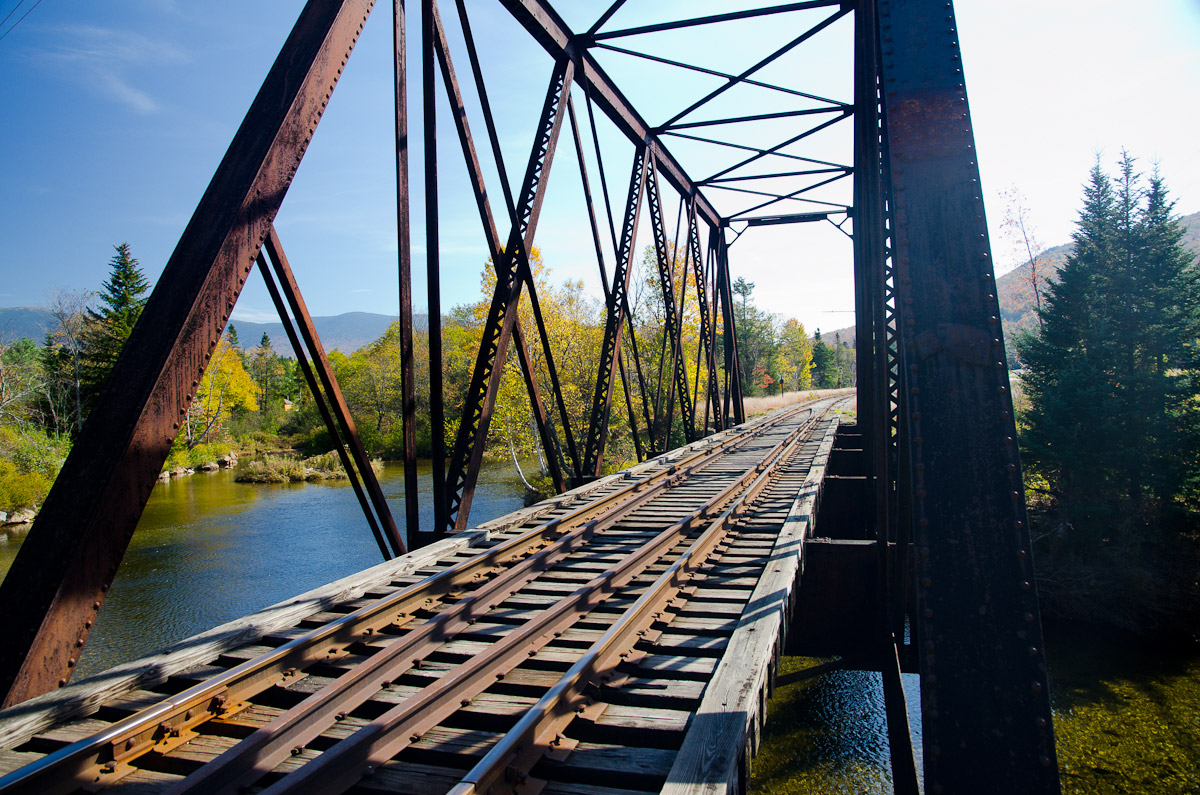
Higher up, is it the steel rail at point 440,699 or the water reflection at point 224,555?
the steel rail at point 440,699

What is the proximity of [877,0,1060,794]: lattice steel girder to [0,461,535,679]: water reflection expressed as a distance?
13680 millimetres

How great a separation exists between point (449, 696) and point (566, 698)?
1.58 ft

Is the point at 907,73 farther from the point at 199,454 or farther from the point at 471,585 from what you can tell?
the point at 199,454

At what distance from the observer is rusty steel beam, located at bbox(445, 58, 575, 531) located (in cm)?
556

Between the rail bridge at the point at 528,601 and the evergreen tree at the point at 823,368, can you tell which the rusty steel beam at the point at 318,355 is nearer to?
the rail bridge at the point at 528,601

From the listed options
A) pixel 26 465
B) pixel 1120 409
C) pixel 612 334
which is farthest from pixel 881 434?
pixel 26 465

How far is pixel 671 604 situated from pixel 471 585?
1276 mm

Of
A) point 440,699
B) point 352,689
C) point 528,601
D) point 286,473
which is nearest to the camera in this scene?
point 440,699

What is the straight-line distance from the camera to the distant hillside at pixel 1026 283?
93.4 ft

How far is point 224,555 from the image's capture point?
669 inches

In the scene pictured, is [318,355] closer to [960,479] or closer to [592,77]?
[960,479]

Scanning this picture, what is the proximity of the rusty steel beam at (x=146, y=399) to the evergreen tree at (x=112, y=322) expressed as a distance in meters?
30.7

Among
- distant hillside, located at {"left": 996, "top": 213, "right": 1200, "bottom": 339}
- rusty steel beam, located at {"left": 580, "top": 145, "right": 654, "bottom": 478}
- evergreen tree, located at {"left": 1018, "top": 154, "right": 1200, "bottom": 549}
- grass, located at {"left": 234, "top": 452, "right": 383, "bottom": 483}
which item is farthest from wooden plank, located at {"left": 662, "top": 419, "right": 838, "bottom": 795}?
grass, located at {"left": 234, "top": 452, "right": 383, "bottom": 483}

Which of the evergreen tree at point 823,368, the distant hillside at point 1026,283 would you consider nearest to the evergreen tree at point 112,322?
the distant hillside at point 1026,283
